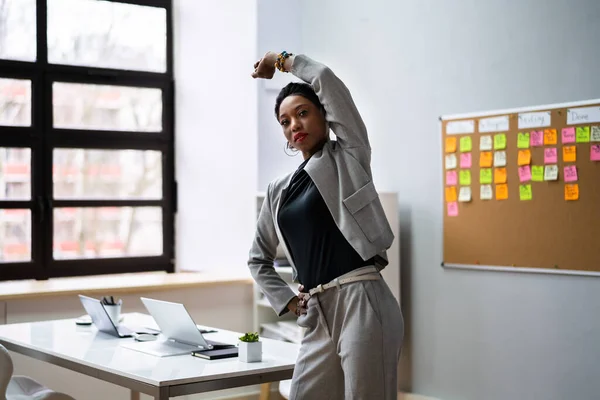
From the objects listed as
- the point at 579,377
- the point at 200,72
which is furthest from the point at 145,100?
the point at 579,377

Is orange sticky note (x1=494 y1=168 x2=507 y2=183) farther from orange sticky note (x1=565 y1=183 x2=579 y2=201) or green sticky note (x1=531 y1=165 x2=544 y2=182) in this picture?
orange sticky note (x1=565 y1=183 x2=579 y2=201)

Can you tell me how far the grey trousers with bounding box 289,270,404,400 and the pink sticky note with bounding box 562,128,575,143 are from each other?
178 cm

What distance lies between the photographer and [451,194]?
4082mm

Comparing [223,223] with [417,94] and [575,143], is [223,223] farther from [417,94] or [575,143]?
[575,143]

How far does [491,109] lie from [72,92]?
2599 millimetres

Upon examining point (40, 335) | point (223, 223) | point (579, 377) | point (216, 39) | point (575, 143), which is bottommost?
point (579, 377)

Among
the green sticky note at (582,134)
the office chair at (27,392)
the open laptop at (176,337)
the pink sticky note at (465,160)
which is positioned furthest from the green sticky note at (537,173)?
the office chair at (27,392)

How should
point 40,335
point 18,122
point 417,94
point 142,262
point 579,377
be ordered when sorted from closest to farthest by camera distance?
point 40,335
point 579,377
point 417,94
point 18,122
point 142,262

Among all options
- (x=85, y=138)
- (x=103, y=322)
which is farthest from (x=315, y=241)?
(x=85, y=138)

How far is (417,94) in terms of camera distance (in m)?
4.27

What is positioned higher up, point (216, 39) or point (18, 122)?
point (216, 39)

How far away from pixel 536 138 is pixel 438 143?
0.60 m

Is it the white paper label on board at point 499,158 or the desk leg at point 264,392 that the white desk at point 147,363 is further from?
the white paper label on board at point 499,158

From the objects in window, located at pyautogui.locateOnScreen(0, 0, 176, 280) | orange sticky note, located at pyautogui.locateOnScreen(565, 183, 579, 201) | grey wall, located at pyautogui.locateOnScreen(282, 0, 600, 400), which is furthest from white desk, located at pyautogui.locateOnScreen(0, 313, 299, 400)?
window, located at pyautogui.locateOnScreen(0, 0, 176, 280)
